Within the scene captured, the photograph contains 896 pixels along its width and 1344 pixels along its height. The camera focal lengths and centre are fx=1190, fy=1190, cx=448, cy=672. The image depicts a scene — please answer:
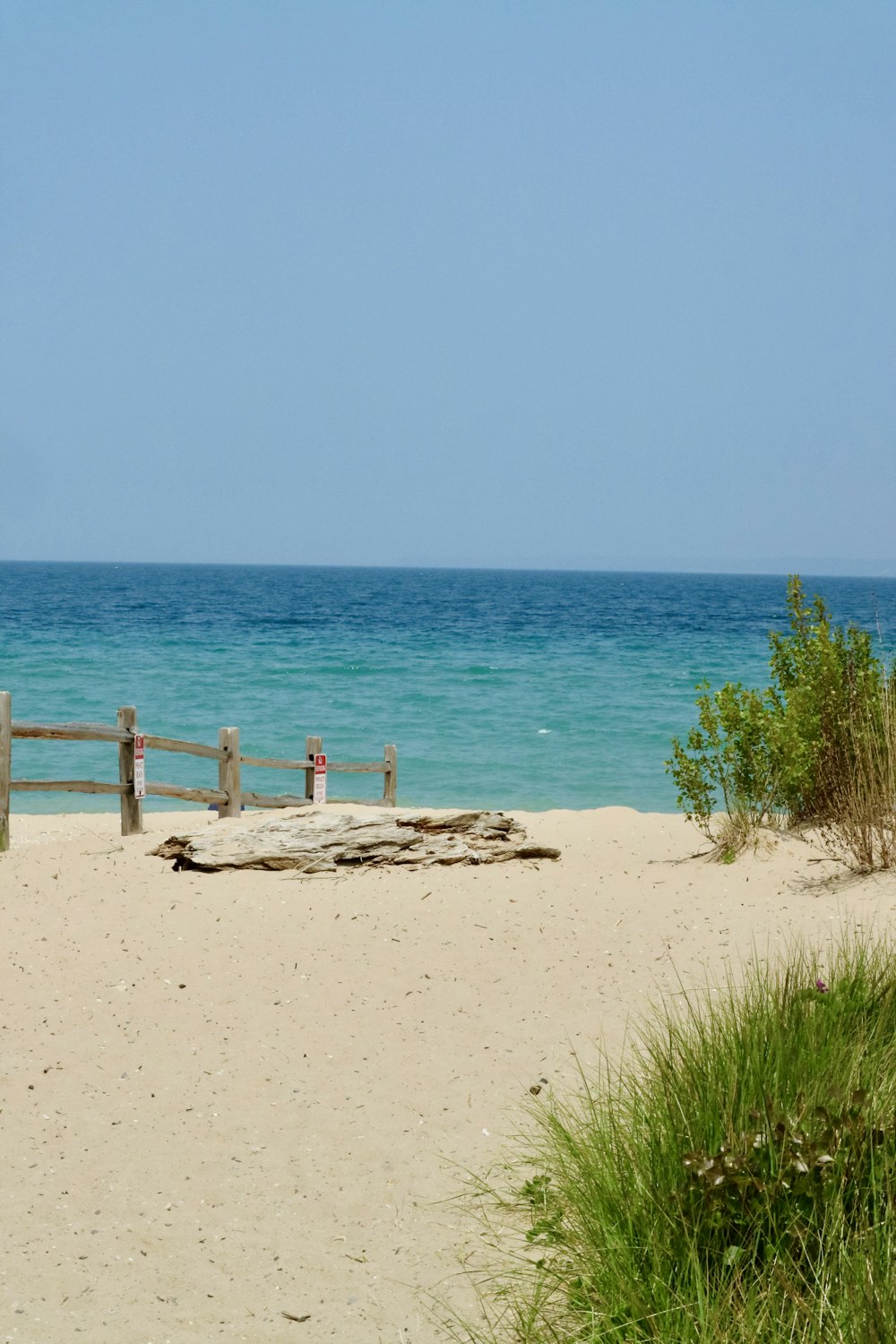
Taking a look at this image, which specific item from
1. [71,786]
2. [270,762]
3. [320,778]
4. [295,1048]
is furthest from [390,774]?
[295,1048]

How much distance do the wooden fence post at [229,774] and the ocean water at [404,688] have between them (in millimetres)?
6092

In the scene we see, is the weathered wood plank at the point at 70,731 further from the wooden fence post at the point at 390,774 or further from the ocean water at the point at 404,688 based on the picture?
the ocean water at the point at 404,688

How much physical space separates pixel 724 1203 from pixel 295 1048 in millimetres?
3086

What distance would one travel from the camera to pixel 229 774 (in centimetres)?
1199

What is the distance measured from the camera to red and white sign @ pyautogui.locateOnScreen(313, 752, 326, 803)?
1300cm

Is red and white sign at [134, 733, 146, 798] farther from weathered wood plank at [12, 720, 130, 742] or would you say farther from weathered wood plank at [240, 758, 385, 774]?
weathered wood plank at [240, 758, 385, 774]

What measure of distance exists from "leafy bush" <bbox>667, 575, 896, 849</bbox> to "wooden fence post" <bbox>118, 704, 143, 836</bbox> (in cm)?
488

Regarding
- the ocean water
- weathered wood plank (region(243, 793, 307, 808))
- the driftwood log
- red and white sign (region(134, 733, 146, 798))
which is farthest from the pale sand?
weathered wood plank (region(243, 793, 307, 808))

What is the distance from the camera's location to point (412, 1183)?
4801 millimetres

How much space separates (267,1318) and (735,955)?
390 cm

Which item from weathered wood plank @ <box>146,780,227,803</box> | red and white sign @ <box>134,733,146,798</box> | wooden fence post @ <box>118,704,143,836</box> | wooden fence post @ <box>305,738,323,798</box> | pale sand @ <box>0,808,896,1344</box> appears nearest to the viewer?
pale sand @ <box>0,808,896,1344</box>

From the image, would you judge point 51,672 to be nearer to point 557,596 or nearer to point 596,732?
point 596,732

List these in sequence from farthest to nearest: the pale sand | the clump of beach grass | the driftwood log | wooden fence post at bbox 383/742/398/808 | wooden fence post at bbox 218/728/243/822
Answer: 1. wooden fence post at bbox 383/742/398/808
2. wooden fence post at bbox 218/728/243/822
3. the driftwood log
4. the pale sand
5. the clump of beach grass

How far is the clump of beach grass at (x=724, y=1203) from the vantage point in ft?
10.3
